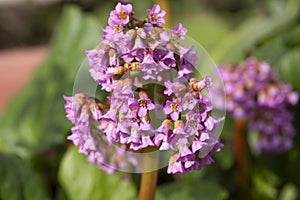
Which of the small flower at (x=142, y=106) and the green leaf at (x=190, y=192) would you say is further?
the green leaf at (x=190, y=192)

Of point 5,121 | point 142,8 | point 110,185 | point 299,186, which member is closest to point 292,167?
point 299,186

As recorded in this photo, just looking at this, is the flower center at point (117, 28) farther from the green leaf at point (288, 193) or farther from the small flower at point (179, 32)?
the green leaf at point (288, 193)

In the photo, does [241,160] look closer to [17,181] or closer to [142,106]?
[17,181]

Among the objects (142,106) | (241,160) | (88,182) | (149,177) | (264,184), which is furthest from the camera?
(264,184)

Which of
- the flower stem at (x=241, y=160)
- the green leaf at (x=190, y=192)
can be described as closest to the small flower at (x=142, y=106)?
the green leaf at (x=190, y=192)

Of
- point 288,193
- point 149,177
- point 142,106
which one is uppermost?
point 142,106

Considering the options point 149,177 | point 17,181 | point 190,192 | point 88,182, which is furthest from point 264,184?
point 149,177
